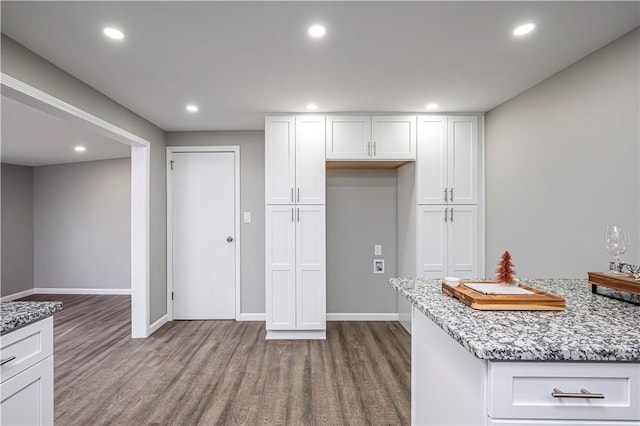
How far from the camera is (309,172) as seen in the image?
10.8 feet

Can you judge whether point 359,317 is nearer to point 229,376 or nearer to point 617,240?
point 229,376

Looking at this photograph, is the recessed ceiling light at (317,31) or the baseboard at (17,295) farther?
the baseboard at (17,295)

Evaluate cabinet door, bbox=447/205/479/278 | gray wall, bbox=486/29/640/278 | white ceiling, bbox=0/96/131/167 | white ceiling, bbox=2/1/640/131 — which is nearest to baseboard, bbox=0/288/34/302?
white ceiling, bbox=0/96/131/167

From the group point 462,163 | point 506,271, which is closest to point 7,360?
point 506,271

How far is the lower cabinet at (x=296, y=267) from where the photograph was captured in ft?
10.8

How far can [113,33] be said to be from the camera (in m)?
1.83

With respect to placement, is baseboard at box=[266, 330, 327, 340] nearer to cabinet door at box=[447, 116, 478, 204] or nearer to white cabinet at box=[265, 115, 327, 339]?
white cabinet at box=[265, 115, 327, 339]

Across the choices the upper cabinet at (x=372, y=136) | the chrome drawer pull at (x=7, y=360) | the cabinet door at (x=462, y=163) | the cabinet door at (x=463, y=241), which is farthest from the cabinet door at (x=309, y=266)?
the chrome drawer pull at (x=7, y=360)

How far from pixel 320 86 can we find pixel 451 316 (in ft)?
7.01

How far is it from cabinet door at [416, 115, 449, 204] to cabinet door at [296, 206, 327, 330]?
1.14 metres

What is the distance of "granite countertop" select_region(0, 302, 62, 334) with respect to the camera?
1203 mm

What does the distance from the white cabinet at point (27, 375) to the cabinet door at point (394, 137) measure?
290 centimetres

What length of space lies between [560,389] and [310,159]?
275 centimetres

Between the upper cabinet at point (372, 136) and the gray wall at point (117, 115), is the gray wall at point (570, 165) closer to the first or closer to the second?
the upper cabinet at point (372, 136)
